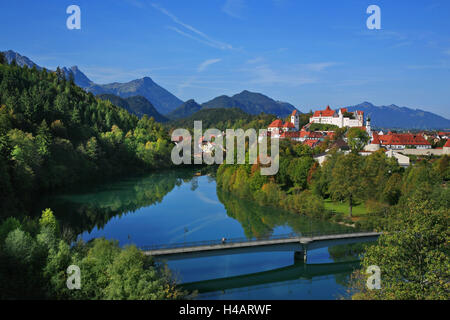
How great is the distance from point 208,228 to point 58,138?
28.3 metres

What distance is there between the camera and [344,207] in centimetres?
3591

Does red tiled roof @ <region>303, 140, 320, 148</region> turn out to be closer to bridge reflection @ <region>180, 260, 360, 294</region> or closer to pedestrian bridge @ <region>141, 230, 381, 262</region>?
pedestrian bridge @ <region>141, 230, 381, 262</region>

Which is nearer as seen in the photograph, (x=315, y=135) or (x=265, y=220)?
(x=265, y=220)

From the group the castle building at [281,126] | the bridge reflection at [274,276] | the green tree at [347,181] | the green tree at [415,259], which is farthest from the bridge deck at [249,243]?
the castle building at [281,126]

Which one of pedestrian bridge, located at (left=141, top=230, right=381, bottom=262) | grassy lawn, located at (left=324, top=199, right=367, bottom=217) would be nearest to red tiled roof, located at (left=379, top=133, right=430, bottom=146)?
grassy lawn, located at (left=324, top=199, right=367, bottom=217)

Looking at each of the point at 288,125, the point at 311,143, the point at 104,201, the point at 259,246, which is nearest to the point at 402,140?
the point at 311,143

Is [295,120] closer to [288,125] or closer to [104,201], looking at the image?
[288,125]

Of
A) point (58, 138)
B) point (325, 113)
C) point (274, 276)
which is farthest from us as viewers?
point (325, 113)

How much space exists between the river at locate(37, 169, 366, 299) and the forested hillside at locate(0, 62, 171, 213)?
346 centimetres

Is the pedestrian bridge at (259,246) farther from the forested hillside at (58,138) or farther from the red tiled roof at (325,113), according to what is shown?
the red tiled roof at (325,113)
